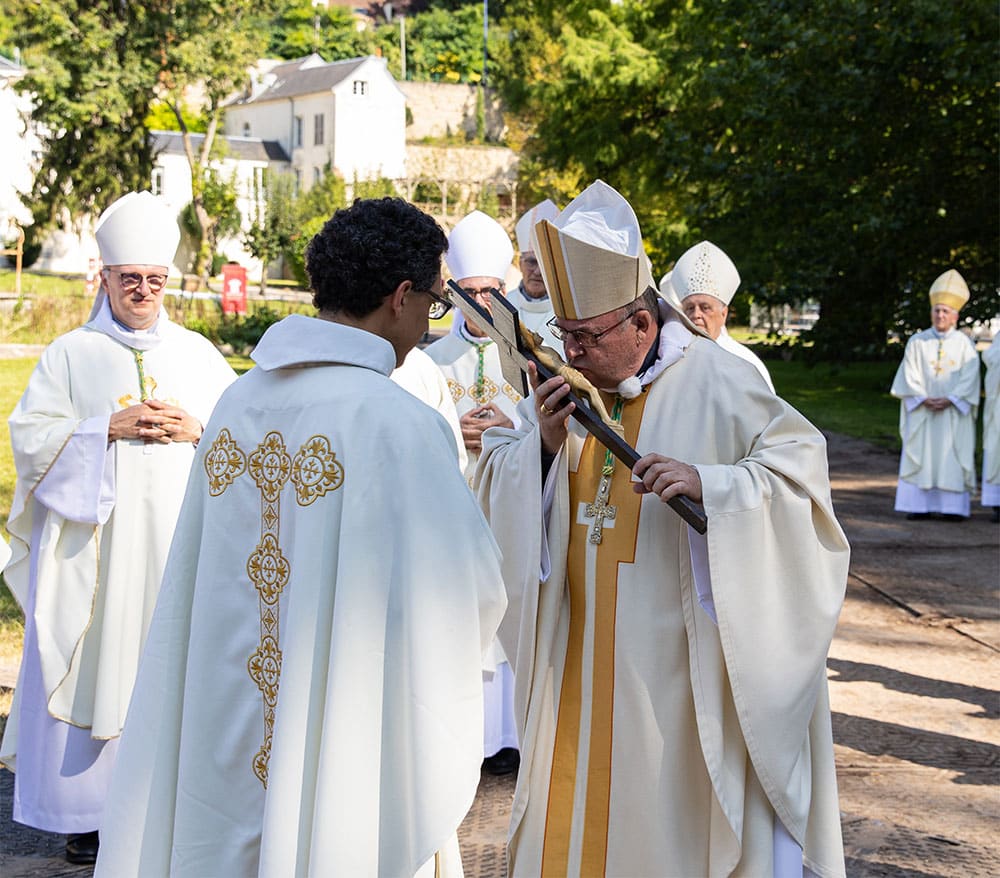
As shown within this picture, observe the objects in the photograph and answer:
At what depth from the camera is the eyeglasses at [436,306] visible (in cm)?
306

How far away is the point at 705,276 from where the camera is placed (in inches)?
287

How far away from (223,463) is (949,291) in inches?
446

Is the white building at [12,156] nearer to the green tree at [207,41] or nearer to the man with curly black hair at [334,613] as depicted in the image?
the green tree at [207,41]

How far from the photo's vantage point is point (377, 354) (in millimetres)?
2945

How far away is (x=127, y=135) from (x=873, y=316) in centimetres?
3450

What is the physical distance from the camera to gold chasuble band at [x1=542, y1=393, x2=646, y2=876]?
3643mm

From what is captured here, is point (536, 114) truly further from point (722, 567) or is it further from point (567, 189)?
point (722, 567)

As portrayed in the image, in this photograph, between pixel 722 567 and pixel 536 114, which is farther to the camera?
pixel 536 114

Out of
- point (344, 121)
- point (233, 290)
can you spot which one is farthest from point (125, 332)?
point (344, 121)

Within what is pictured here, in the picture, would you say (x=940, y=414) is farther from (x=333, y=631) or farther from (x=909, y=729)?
(x=333, y=631)

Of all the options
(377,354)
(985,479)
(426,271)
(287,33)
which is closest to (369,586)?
(377,354)

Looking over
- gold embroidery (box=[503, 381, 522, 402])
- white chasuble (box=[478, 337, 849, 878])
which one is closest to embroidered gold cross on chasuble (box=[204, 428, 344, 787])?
white chasuble (box=[478, 337, 849, 878])

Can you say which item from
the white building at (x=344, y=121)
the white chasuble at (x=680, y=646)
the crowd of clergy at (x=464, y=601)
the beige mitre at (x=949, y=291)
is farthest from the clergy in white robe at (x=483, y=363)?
the white building at (x=344, y=121)

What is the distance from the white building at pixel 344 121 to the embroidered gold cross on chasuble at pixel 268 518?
6333cm
